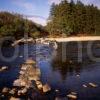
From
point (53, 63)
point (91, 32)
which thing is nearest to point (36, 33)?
point (91, 32)

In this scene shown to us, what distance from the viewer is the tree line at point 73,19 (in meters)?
56.4

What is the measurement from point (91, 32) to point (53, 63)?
3809 centimetres

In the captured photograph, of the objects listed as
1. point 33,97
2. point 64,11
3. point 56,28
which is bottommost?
point 33,97

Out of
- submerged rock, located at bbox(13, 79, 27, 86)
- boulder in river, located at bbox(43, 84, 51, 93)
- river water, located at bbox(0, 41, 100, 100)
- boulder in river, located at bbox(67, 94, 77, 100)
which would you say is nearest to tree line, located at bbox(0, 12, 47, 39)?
river water, located at bbox(0, 41, 100, 100)

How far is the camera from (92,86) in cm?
1591

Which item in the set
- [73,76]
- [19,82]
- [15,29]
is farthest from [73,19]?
[19,82]

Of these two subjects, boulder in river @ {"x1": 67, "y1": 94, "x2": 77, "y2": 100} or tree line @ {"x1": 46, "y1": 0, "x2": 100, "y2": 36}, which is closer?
boulder in river @ {"x1": 67, "y1": 94, "x2": 77, "y2": 100}

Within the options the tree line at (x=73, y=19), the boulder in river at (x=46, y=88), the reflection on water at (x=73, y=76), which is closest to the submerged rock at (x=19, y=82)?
the boulder in river at (x=46, y=88)

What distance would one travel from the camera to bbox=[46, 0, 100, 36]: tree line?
56.4 meters

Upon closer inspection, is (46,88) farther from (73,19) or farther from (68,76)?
(73,19)

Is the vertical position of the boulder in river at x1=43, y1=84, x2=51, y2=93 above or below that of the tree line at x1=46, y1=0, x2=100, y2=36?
below

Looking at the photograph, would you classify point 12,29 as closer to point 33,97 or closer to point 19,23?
point 19,23

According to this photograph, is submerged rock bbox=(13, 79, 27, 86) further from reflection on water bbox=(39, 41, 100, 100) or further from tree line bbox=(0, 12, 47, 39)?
tree line bbox=(0, 12, 47, 39)

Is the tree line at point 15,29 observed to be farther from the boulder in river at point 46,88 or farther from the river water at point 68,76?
the boulder in river at point 46,88
